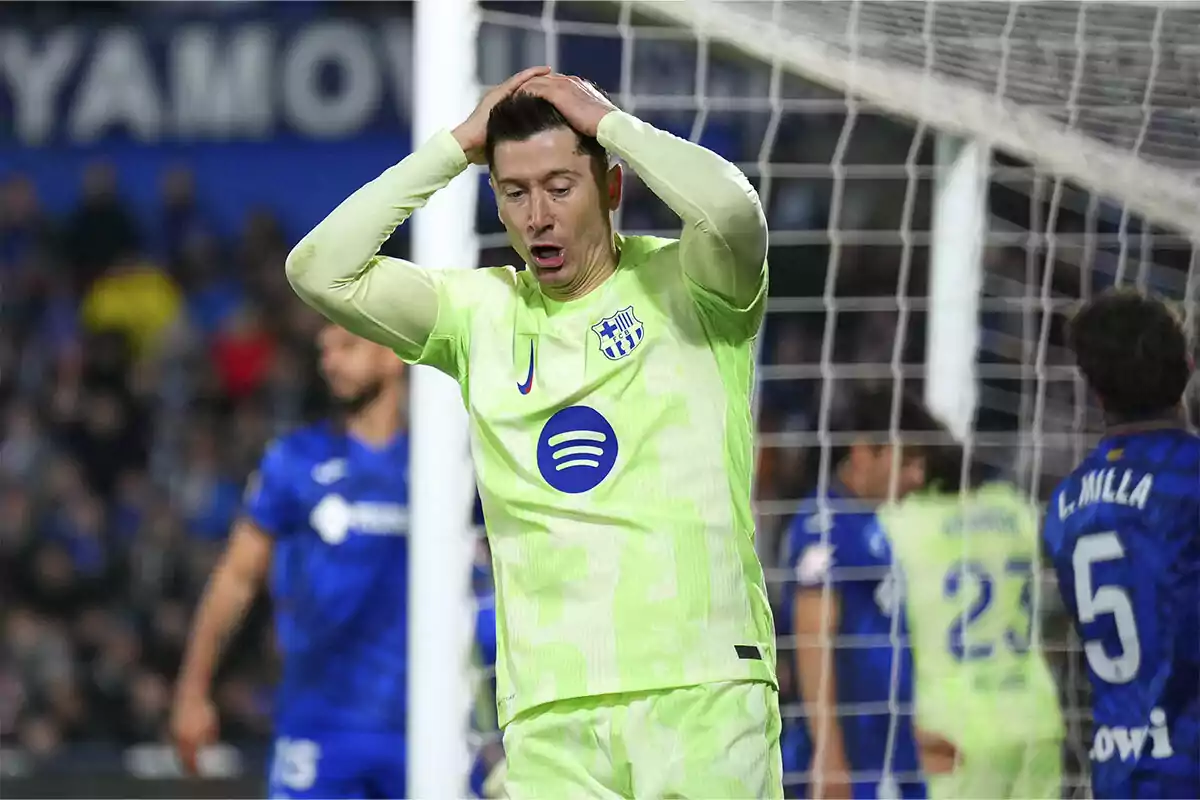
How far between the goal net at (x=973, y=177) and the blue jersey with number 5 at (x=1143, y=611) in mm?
671

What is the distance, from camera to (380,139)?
8992 millimetres

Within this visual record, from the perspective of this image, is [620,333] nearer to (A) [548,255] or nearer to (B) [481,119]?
(A) [548,255]

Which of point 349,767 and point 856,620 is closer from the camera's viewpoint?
point 349,767

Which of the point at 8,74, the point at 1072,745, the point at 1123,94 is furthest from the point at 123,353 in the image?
the point at 1123,94

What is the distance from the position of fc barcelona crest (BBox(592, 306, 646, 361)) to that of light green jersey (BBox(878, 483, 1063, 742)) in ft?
7.09

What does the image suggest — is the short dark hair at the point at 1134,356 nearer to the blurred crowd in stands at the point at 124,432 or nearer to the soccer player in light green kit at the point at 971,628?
Result: the soccer player in light green kit at the point at 971,628

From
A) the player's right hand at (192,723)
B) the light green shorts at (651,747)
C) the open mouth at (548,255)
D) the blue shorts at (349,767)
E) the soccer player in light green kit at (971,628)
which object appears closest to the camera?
the light green shorts at (651,747)

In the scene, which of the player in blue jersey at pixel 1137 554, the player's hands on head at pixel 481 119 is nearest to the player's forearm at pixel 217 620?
the player in blue jersey at pixel 1137 554

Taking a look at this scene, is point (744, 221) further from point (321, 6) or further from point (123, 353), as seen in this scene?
point (321, 6)

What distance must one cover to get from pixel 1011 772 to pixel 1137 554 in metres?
0.91

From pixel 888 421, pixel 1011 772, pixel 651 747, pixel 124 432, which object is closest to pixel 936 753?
pixel 1011 772

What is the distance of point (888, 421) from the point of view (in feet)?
14.7

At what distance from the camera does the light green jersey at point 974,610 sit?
14.6 ft

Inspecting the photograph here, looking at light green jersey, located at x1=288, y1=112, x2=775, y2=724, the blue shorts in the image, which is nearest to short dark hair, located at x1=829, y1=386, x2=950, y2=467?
the blue shorts
